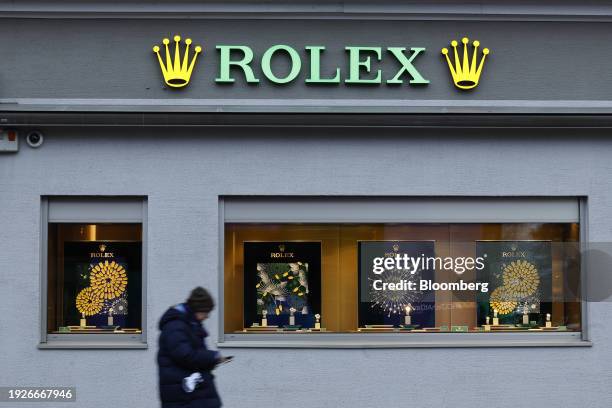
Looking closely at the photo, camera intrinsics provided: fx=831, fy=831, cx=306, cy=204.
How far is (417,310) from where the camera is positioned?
9922 mm

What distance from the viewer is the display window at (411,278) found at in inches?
389

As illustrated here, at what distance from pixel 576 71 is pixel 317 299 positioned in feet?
13.4

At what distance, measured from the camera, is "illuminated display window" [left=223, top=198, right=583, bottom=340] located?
988cm

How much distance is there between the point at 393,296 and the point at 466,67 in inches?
111

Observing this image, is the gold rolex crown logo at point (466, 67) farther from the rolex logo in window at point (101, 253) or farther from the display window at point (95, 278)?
the rolex logo in window at point (101, 253)

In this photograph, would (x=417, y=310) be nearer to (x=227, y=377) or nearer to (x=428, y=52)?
(x=227, y=377)

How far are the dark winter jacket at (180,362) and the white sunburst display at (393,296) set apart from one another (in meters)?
3.74

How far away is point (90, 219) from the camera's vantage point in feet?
31.9

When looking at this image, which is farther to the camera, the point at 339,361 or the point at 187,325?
the point at 339,361

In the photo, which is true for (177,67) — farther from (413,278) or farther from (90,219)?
(413,278)

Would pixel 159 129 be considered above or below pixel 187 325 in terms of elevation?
above

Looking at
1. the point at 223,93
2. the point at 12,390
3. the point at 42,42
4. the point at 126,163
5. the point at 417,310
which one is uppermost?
the point at 42,42

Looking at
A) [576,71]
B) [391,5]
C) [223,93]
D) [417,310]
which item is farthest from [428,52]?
[417,310]

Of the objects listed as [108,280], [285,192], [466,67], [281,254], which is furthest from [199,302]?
[466,67]
